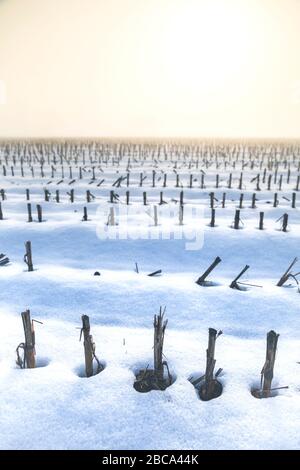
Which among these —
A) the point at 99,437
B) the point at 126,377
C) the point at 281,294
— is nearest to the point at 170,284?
the point at 281,294

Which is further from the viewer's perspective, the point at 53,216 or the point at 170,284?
the point at 53,216

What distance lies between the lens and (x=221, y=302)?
5785 millimetres

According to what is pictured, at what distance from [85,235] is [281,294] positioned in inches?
232

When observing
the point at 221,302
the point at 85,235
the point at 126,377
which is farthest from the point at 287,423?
the point at 85,235

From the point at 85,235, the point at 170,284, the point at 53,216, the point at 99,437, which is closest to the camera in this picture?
the point at 99,437

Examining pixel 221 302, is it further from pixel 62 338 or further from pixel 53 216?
pixel 53 216

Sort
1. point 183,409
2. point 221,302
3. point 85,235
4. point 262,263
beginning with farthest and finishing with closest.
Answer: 1. point 85,235
2. point 262,263
3. point 221,302
4. point 183,409

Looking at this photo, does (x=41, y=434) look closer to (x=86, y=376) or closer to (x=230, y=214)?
(x=86, y=376)

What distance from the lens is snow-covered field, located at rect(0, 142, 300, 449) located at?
305cm

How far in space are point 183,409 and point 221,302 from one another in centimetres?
270

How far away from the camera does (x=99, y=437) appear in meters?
2.98

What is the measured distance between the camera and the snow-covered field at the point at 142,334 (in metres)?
3.05

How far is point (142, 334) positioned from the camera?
15.9 ft

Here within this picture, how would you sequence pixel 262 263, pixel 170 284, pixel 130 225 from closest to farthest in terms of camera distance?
pixel 170 284 < pixel 262 263 < pixel 130 225
